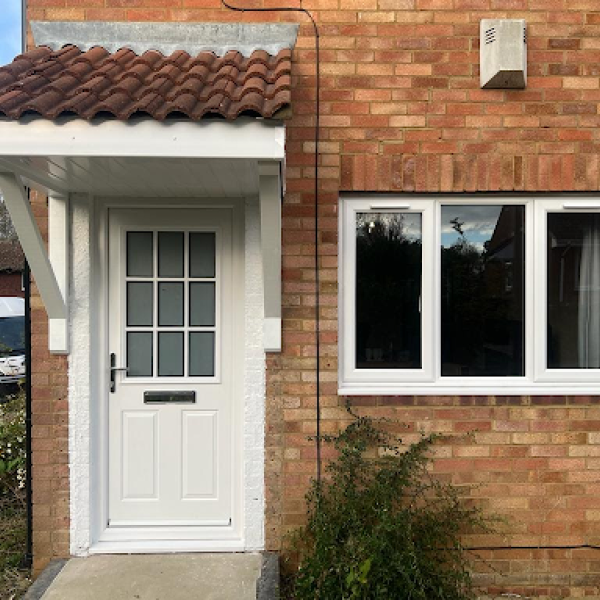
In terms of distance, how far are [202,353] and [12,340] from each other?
25.5 ft

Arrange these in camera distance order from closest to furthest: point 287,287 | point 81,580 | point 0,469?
point 81,580 → point 287,287 → point 0,469

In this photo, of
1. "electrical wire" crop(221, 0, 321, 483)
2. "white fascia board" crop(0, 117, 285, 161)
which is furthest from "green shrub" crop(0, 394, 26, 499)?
"white fascia board" crop(0, 117, 285, 161)

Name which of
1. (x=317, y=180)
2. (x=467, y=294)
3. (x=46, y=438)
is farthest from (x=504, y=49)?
(x=46, y=438)

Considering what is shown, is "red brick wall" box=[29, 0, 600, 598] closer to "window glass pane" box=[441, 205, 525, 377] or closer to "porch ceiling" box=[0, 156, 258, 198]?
"window glass pane" box=[441, 205, 525, 377]

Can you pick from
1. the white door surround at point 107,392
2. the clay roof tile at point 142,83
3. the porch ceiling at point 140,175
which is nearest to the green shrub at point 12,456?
the white door surround at point 107,392

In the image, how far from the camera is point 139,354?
346cm

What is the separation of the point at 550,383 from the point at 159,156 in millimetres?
2739

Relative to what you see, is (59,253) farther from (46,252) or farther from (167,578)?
(167,578)

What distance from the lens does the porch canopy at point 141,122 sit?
2.38 m

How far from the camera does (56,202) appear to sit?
10.7 ft

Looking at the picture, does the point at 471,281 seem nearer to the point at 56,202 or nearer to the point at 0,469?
→ the point at 56,202

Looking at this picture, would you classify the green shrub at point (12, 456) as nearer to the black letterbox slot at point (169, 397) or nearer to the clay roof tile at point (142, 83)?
the black letterbox slot at point (169, 397)

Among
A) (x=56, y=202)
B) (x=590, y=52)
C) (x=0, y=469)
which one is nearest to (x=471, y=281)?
(x=590, y=52)

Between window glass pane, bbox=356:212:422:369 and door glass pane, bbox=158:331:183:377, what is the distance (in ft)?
3.91
